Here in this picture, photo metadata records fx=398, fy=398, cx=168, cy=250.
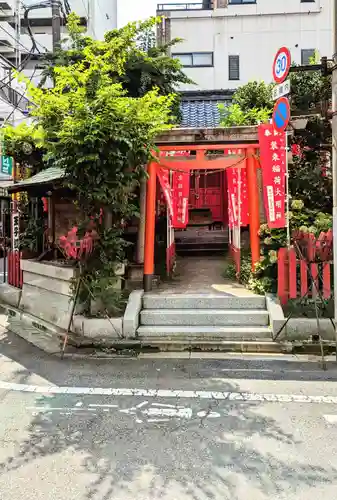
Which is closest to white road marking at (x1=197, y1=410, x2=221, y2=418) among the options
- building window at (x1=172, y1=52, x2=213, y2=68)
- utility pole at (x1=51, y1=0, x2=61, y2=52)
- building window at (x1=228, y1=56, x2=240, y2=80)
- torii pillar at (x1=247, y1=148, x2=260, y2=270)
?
torii pillar at (x1=247, y1=148, x2=260, y2=270)

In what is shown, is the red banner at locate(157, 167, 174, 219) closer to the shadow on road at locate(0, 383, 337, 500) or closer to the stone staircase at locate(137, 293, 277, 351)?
the stone staircase at locate(137, 293, 277, 351)

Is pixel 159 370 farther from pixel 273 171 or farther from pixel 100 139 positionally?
pixel 273 171

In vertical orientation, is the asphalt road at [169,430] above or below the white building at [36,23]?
below

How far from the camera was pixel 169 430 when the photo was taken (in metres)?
4.80

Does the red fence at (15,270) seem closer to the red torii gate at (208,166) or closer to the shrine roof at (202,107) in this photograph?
the red torii gate at (208,166)

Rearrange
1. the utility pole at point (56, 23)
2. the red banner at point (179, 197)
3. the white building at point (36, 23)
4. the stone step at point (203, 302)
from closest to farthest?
the stone step at point (203, 302)
the red banner at point (179, 197)
the utility pole at point (56, 23)
the white building at point (36, 23)

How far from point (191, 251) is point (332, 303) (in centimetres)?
708

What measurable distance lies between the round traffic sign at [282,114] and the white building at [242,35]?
15305mm

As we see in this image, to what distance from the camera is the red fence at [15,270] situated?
1204 centimetres

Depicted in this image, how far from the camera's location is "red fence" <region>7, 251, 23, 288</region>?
1204 centimetres

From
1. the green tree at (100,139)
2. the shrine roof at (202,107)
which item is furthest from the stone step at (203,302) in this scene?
the shrine roof at (202,107)

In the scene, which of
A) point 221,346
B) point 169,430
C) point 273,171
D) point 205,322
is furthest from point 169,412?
point 273,171

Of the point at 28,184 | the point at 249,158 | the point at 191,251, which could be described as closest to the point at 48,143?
the point at 28,184

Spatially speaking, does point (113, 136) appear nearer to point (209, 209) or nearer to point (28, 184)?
point (28, 184)
